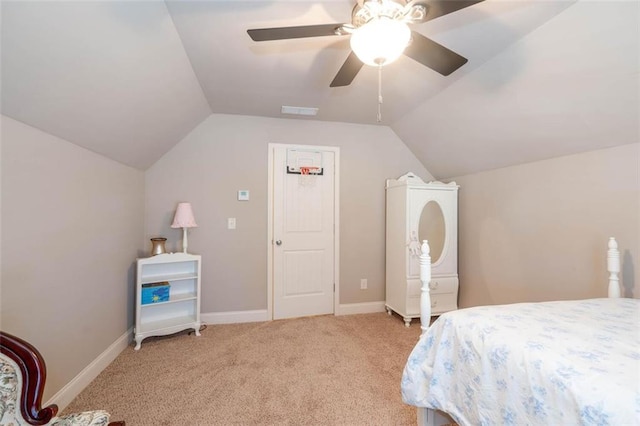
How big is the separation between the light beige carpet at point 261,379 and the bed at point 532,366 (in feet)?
1.74

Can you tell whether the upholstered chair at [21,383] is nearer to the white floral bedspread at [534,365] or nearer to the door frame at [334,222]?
the white floral bedspread at [534,365]

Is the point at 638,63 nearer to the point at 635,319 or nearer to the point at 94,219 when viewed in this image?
the point at 635,319

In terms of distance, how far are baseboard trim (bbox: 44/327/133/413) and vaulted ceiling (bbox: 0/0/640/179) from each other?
1540 millimetres

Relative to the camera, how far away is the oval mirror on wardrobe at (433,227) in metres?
3.04

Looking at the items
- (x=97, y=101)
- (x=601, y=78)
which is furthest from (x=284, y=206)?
(x=601, y=78)

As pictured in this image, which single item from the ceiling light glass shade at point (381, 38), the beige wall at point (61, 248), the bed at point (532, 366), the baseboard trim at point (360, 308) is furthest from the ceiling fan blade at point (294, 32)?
the baseboard trim at point (360, 308)

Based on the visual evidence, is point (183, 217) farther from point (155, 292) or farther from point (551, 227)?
point (551, 227)

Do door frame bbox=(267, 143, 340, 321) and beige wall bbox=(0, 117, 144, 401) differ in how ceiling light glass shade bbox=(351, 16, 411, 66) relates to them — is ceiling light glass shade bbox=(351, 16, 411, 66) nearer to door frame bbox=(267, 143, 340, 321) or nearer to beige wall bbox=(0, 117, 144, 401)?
beige wall bbox=(0, 117, 144, 401)

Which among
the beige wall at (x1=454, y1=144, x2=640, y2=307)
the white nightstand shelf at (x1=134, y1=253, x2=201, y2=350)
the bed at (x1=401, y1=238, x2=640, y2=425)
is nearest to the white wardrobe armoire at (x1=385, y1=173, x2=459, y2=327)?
the beige wall at (x1=454, y1=144, x2=640, y2=307)

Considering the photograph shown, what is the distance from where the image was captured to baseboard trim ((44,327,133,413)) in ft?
5.41

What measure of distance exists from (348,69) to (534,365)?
62.1 inches

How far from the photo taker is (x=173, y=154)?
289 centimetres

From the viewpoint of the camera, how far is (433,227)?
308 cm

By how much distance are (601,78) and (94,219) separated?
3.35 m
